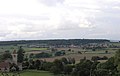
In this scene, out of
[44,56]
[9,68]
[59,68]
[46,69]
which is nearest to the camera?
[59,68]

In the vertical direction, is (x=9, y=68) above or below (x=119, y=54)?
below

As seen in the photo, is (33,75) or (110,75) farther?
(33,75)

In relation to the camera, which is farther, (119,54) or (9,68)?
(9,68)

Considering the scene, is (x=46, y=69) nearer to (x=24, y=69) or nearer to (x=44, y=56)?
(x=24, y=69)

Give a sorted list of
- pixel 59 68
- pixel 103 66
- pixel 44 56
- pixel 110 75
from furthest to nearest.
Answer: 1. pixel 44 56
2. pixel 59 68
3. pixel 103 66
4. pixel 110 75

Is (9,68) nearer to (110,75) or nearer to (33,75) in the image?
(33,75)

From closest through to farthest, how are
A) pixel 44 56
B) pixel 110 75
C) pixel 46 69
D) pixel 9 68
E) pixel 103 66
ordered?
pixel 110 75 < pixel 103 66 < pixel 46 69 < pixel 9 68 < pixel 44 56

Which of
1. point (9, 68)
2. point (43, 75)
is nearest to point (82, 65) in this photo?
point (43, 75)

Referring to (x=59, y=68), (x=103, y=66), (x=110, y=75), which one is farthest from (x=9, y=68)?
(x=110, y=75)

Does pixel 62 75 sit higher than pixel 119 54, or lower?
lower
